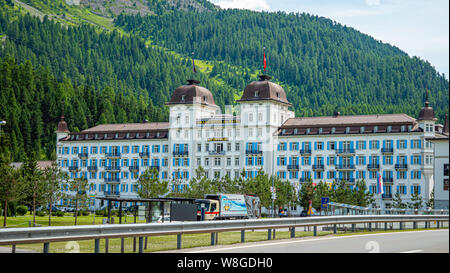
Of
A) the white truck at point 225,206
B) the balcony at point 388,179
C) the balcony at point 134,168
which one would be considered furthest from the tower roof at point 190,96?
the white truck at point 225,206

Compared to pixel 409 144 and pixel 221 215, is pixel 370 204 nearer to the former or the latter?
pixel 409 144

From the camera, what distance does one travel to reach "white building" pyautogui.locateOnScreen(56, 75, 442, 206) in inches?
4385

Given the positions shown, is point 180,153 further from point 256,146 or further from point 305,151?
point 305,151

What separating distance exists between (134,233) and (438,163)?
67307 millimetres

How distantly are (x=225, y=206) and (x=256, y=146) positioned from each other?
4853cm

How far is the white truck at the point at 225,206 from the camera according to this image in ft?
235

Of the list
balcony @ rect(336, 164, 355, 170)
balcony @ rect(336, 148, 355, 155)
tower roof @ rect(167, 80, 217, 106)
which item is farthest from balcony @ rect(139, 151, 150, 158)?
balcony @ rect(336, 164, 355, 170)

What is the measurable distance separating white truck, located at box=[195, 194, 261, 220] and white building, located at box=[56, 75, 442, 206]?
3755 cm

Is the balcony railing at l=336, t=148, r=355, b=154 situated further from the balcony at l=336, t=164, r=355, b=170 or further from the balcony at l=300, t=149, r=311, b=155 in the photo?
the balcony at l=300, t=149, r=311, b=155

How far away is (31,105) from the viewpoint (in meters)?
197

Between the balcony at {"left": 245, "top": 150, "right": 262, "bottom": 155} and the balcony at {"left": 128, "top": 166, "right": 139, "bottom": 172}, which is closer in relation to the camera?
the balcony at {"left": 245, "top": 150, "right": 262, "bottom": 155}

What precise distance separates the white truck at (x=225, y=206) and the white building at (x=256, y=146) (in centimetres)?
3755
